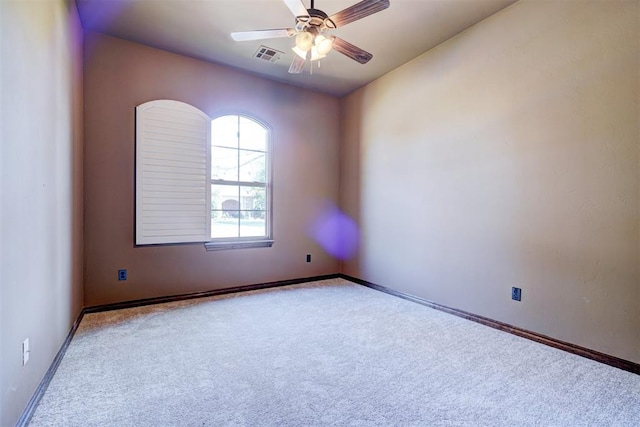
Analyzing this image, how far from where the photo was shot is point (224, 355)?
2.31 meters

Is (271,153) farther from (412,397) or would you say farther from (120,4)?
(412,397)

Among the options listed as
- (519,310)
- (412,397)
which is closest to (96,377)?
(412,397)

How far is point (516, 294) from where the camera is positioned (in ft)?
9.13

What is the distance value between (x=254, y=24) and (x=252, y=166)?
174 centimetres

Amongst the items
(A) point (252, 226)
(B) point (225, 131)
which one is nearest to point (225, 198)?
(A) point (252, 226)

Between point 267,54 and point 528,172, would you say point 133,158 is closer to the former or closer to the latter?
point 267,54

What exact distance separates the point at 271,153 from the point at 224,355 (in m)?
2.79

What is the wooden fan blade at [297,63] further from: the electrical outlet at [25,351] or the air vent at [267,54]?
the electrical outlet at [25,351]

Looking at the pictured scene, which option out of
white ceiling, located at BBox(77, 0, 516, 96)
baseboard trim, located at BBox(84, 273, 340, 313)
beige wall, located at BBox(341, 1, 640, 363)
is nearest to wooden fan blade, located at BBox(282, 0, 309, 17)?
white ceiling, located at BBox(77, 0, 516, 96)

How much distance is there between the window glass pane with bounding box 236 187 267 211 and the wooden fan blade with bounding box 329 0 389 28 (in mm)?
2544

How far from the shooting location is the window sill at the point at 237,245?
3.91m

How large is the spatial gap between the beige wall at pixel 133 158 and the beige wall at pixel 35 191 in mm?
569

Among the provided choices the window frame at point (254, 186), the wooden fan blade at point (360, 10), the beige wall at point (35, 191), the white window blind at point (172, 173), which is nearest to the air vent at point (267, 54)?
the window frame at point (254, 186)

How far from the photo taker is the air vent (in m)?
3.52
